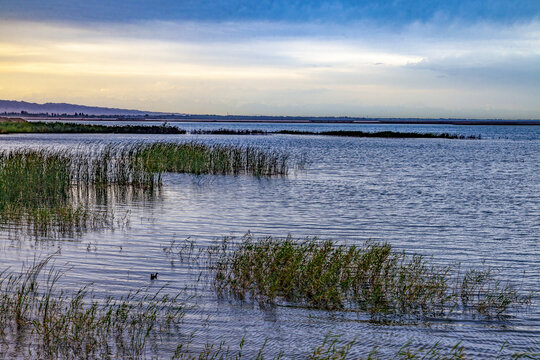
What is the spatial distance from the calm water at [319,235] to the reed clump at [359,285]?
43 centimetres

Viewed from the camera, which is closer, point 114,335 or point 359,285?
point 114,335

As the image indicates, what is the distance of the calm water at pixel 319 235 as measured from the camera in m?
7.69

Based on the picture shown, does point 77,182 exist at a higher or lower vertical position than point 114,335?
higher

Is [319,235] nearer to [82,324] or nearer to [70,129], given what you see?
[82,324]

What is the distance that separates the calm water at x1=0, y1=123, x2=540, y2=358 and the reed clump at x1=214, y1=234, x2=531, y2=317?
431mm

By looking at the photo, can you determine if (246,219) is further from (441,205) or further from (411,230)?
(441,205)

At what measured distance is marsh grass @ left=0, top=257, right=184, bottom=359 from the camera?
6.70 m

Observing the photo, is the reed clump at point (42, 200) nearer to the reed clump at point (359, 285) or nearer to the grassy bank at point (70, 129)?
the reed clump at point (359, 285)

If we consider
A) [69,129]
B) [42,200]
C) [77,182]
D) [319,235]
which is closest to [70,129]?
[69,129]

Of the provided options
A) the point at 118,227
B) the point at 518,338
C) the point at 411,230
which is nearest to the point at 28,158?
the point at 118,227

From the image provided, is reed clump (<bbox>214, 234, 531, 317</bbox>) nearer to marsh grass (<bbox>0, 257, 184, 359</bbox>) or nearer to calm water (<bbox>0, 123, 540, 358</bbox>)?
calm water (<bbox>0, 123, 540, 358</bbox>)

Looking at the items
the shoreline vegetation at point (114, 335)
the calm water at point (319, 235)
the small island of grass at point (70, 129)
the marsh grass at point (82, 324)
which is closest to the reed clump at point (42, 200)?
the calm water at point (319, 235)

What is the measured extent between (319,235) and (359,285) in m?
5.09

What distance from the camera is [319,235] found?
1491 cm
